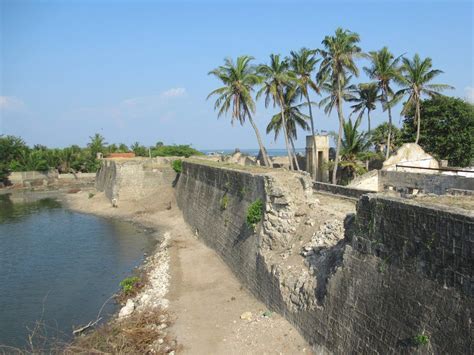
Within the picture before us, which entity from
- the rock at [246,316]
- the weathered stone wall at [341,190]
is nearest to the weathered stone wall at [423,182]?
the weathered stone wall at [341,190]

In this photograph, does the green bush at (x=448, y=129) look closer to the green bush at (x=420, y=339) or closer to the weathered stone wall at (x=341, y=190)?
the weathered stone wall at (x=341, y=190)

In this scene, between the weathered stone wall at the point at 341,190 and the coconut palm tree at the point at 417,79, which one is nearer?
the weathered stone wall at the point at 341,190

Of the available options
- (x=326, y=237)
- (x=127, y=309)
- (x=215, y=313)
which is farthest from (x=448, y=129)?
(x=127, y=309)

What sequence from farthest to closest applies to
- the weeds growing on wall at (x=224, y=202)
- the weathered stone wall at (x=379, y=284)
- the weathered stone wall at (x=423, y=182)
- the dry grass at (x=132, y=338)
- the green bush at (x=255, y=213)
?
the weeds growing on wall at (x=224, y=202)
the weathered stone wall at (x=423, y=182)
the green bush at (x=255, y=213)
the dry grass at (x=132, y=338)
the weathered stone wall at (x=379, y=284)

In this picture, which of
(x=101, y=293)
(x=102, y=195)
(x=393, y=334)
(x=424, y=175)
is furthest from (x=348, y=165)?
(x=102, y=195)

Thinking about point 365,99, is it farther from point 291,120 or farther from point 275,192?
point 275,192

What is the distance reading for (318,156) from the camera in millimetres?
28797

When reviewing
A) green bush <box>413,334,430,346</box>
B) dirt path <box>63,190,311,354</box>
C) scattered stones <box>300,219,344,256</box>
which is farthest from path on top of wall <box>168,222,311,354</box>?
green bush <box>413,334,430,346</box>

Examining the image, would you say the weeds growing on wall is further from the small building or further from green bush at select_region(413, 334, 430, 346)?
green bush at select_region(413, 334, 430, 346)

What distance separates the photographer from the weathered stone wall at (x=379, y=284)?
6.26 metres

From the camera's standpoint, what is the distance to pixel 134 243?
24.3m

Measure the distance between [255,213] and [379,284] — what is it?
688 centimetres

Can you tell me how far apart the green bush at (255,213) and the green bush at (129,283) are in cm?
562

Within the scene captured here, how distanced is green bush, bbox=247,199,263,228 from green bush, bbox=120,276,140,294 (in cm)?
562
